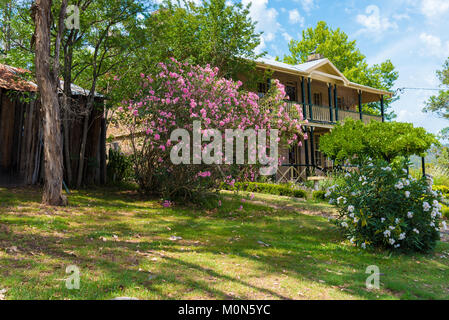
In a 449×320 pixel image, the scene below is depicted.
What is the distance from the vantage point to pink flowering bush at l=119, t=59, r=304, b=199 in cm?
809

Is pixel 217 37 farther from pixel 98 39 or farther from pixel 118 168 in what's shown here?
pixel 118 168

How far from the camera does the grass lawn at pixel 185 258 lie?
354cm

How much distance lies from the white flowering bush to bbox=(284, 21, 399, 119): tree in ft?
94.5

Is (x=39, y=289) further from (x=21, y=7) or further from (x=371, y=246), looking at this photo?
(x=21, y=7)

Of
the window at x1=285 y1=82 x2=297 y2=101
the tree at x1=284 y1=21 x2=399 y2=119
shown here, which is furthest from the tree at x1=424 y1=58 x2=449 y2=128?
the window at x1=285 y1=82 x2=297 y2=101

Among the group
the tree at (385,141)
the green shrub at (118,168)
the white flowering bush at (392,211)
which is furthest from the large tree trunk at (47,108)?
the tree at (385,141)

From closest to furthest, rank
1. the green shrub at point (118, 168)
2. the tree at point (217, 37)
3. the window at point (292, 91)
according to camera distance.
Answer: the green shrub at point (118, 168), the tree at point (217, 37), the window at point (292, 91)

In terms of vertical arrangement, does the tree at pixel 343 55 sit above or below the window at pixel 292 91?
above

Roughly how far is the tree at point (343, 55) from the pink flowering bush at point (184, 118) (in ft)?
88.0

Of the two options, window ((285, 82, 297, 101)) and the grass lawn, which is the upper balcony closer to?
window ((285, 82, 297, 101))

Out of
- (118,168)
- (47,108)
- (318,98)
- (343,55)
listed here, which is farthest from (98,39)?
(343,55)

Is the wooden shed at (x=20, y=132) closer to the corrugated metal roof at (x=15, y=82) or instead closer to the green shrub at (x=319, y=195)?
the corrugated metal roof at (x=15, y=82)

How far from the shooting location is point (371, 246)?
5.86 m
